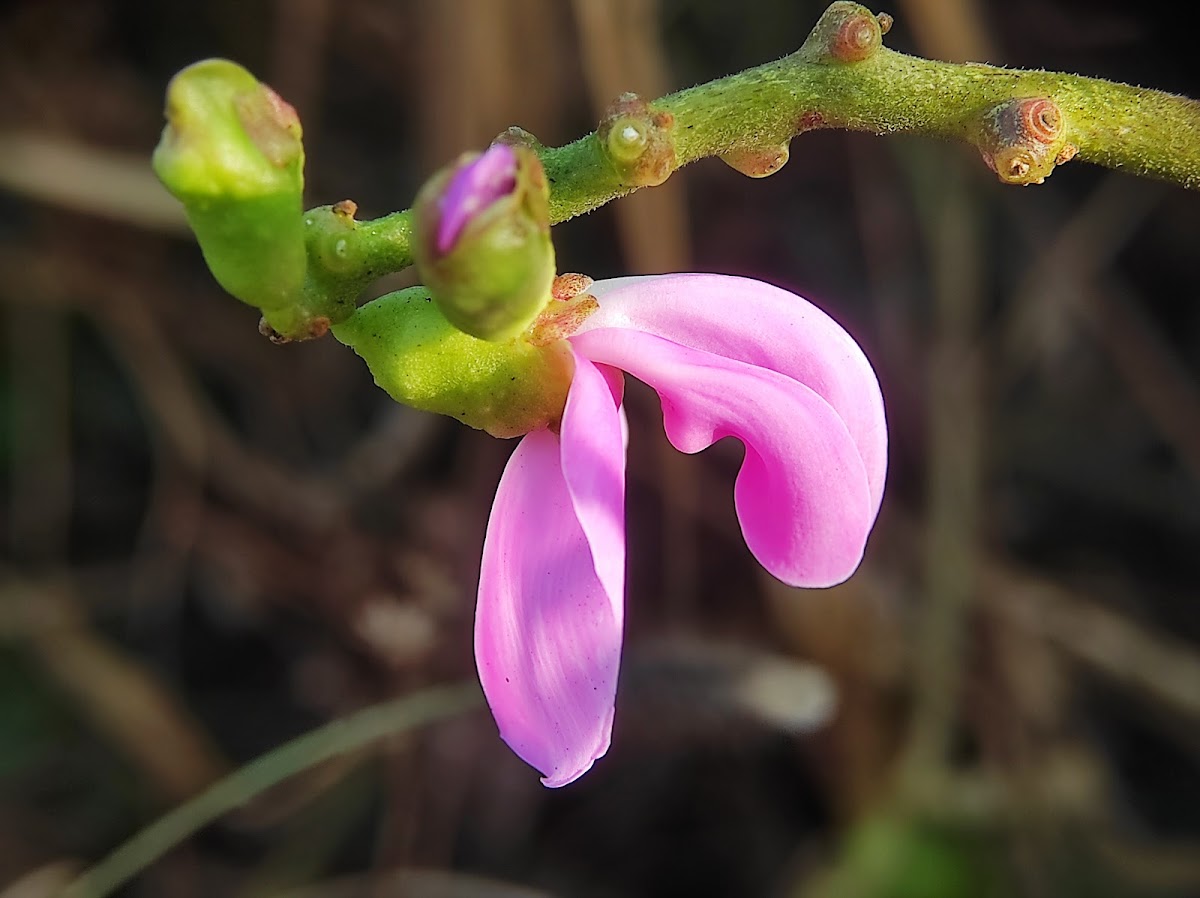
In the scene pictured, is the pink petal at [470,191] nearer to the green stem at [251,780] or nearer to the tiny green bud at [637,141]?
the tiny green bud at [637,141]


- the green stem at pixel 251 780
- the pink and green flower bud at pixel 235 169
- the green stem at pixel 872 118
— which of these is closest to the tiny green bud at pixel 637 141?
the green stem at pixel 872 118

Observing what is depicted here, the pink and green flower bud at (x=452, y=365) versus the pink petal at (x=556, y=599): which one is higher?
the pink and green flower bud at (x=452, y=365)

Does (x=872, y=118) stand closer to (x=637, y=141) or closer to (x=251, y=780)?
(x=637, y=141)

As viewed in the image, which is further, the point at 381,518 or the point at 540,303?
the point at 381,518

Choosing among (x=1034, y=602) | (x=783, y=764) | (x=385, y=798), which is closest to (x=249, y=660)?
(x=385, y=798)

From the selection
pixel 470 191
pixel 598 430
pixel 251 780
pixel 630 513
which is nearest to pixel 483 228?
pixel 470 191

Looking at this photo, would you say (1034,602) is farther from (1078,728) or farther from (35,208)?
(35,208)
